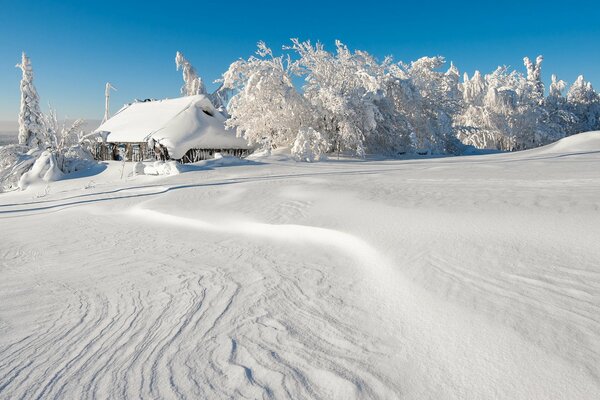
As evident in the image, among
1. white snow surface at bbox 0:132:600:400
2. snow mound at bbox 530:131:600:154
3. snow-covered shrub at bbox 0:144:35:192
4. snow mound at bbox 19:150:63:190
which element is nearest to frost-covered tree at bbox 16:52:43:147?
snow-covered shrub at bbox 0:144:35:192

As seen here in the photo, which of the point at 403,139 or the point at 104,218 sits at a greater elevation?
the point at 403,139

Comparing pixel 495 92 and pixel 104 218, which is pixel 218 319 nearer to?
pixel 104 218

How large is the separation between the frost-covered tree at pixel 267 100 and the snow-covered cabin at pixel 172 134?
4898 mm

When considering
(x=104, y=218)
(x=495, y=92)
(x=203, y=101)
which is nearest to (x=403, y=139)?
(x=203, y=101)

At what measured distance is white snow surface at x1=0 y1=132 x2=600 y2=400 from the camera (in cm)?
170

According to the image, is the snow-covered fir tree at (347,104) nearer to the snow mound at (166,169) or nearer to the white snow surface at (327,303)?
the snow mound at (166,169)

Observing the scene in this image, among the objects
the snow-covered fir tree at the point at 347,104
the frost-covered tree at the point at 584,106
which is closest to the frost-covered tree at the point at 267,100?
the snow-covered fir tree at the point at 347,104

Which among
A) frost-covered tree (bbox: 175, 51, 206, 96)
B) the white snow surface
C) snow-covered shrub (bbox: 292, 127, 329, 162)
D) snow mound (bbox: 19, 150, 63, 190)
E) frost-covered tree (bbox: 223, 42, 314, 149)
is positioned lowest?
the white snow surface

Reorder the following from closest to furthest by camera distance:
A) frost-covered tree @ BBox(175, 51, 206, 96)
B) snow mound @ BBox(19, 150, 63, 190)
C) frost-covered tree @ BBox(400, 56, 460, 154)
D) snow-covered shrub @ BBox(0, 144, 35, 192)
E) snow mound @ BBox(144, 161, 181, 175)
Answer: snow mound @ BBox(144, 161, 181, 175) < snow mound @ BBox(19, 150, 63, 190) < snow-covered shrub @ BBox(0, 144, 35, 192) < frost-covered tree @ BBox(400, 56, 460, 154) < frost-covered tree @ BBox(175, 51, 206, 96)

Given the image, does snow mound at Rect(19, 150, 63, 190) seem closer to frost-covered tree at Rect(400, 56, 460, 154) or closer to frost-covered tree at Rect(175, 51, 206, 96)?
frost-covered tree at Rect(400, 56, 460, 154)

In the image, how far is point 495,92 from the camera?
112 ft

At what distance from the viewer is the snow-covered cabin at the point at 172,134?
802 inches

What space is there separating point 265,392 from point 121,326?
1.22m

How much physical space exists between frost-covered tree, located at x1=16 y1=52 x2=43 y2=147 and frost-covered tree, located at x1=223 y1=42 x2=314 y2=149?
69.3ft
